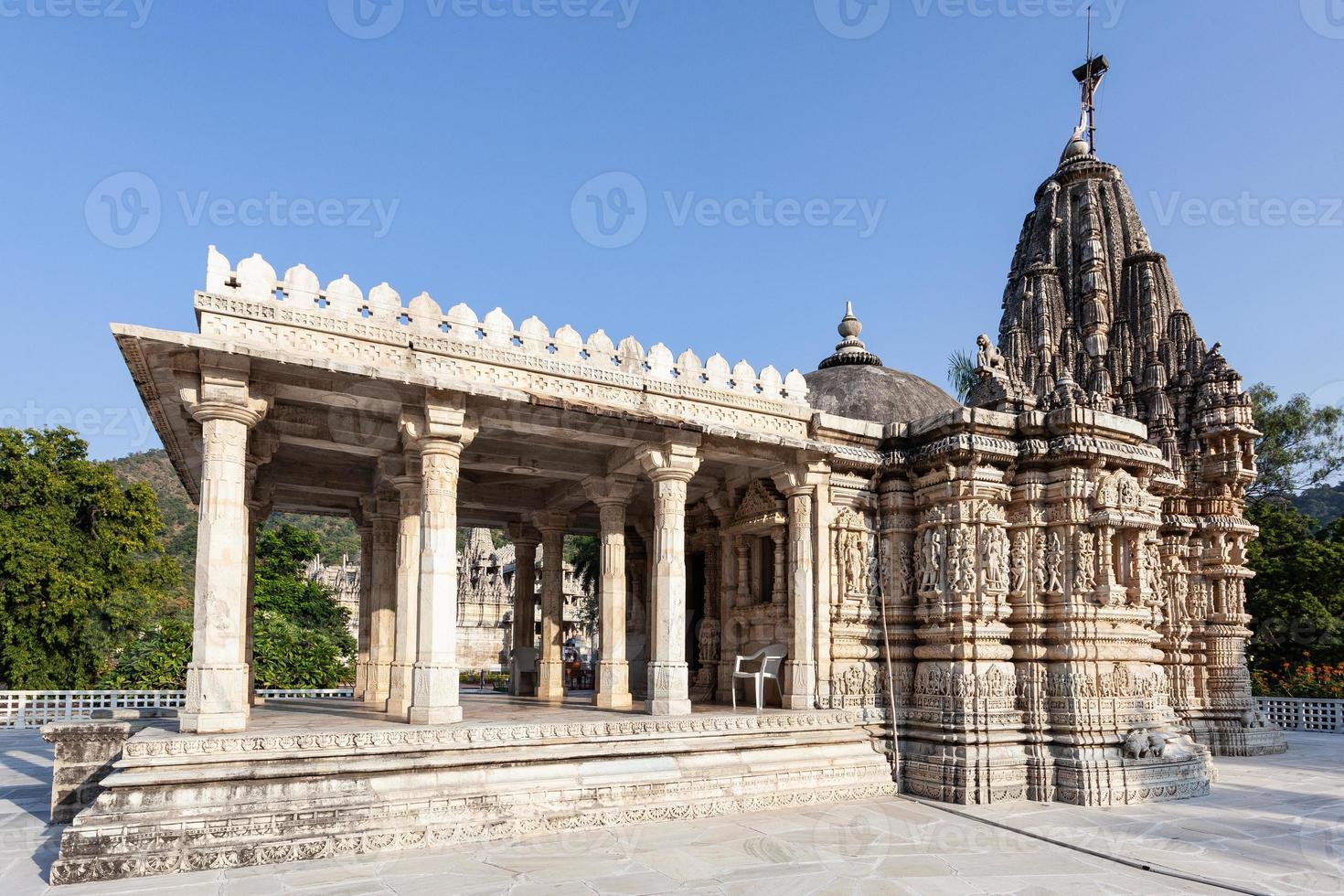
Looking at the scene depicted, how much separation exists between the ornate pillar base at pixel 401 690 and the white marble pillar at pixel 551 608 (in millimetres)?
4591

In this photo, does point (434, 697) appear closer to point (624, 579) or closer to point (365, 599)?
point (624, 579)

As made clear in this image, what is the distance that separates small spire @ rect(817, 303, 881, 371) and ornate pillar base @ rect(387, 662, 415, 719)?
10.8m

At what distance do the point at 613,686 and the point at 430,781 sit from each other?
14.6 feet

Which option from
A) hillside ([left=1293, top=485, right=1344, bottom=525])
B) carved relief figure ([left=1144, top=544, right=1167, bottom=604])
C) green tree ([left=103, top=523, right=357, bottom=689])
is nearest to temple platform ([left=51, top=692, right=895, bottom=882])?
carved relief figure ([left=1144, top=544, right=1167, bottom=604])

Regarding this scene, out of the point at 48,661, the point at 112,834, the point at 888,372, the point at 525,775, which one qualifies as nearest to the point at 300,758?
the point at 112,834

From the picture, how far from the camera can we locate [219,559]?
9.72 meters

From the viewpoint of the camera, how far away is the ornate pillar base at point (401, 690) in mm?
11797

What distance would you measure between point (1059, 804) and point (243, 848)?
10.1 m

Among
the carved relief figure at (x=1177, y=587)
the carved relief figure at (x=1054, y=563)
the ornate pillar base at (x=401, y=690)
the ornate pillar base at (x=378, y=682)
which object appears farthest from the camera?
the carved relief figure at (x=1177, y=587)

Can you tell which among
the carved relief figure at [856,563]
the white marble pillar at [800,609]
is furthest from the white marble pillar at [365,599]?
the carved relief figure at [856,563]

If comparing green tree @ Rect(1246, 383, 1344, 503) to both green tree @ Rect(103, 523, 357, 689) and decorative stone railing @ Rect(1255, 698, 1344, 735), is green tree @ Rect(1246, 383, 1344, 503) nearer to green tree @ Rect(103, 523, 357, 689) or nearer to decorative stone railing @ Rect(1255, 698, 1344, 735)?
decorative stone railing @ Rect(1255, 698, 1344, 735)

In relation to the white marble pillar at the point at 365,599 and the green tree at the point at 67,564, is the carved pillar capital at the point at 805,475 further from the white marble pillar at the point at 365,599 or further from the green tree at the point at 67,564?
the green tree at the point at 67,564

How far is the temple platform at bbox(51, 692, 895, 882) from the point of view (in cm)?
838

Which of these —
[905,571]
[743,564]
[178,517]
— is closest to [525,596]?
[743,564]
